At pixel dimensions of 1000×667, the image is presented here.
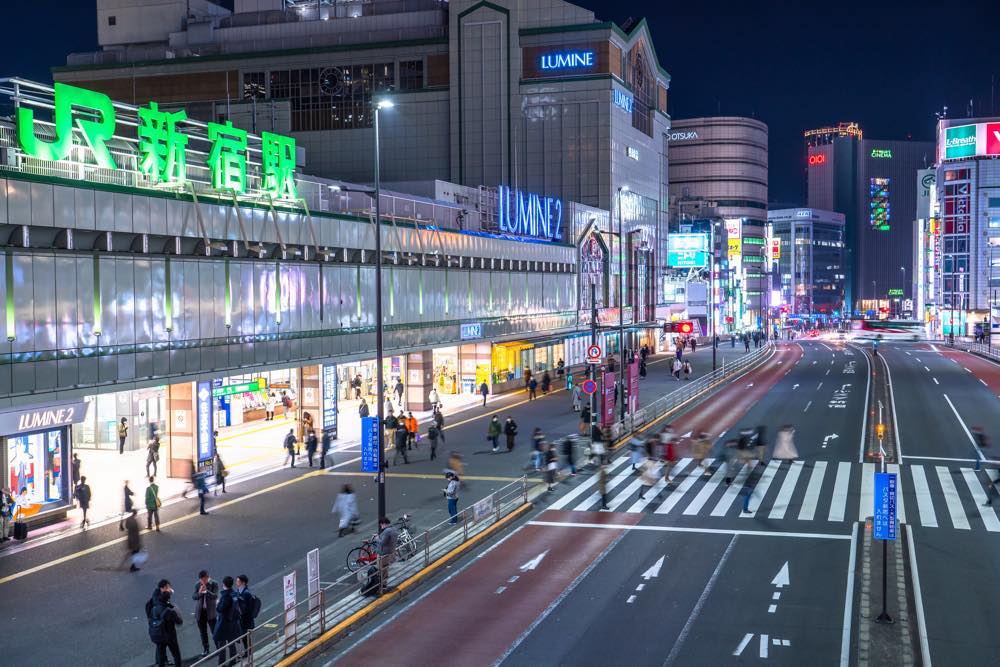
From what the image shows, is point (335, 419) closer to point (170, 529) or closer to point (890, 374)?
point (170, 529)

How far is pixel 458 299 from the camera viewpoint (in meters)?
53.8

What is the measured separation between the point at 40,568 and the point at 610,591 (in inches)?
553

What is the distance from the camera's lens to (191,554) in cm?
2400

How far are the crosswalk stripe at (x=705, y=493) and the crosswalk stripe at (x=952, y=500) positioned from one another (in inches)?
284

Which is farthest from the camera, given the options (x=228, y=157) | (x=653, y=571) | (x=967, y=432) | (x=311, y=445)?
(x=967, y=432)

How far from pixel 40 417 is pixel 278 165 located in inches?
533

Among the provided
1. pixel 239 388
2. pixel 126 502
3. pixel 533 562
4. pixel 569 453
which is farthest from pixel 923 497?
pixel 239 388

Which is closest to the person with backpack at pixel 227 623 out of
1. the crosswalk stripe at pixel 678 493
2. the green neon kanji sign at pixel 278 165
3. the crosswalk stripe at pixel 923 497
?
the crosswalk stripe at pixel 678 493

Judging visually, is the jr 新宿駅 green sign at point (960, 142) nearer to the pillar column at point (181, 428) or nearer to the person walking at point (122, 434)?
the person walking at point (122, 434)

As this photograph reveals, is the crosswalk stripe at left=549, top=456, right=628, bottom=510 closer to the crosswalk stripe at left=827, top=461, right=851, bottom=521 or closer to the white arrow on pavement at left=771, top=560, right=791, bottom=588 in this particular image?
the crosswalk stripe at left=827, top=461, right=851, bottom=521

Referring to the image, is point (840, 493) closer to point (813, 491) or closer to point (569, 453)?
point (813, 491)

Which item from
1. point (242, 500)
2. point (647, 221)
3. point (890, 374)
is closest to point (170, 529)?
point (242, 500)

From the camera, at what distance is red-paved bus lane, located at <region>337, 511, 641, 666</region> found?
56.9ft

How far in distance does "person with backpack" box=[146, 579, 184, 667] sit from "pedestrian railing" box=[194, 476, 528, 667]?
642mm
